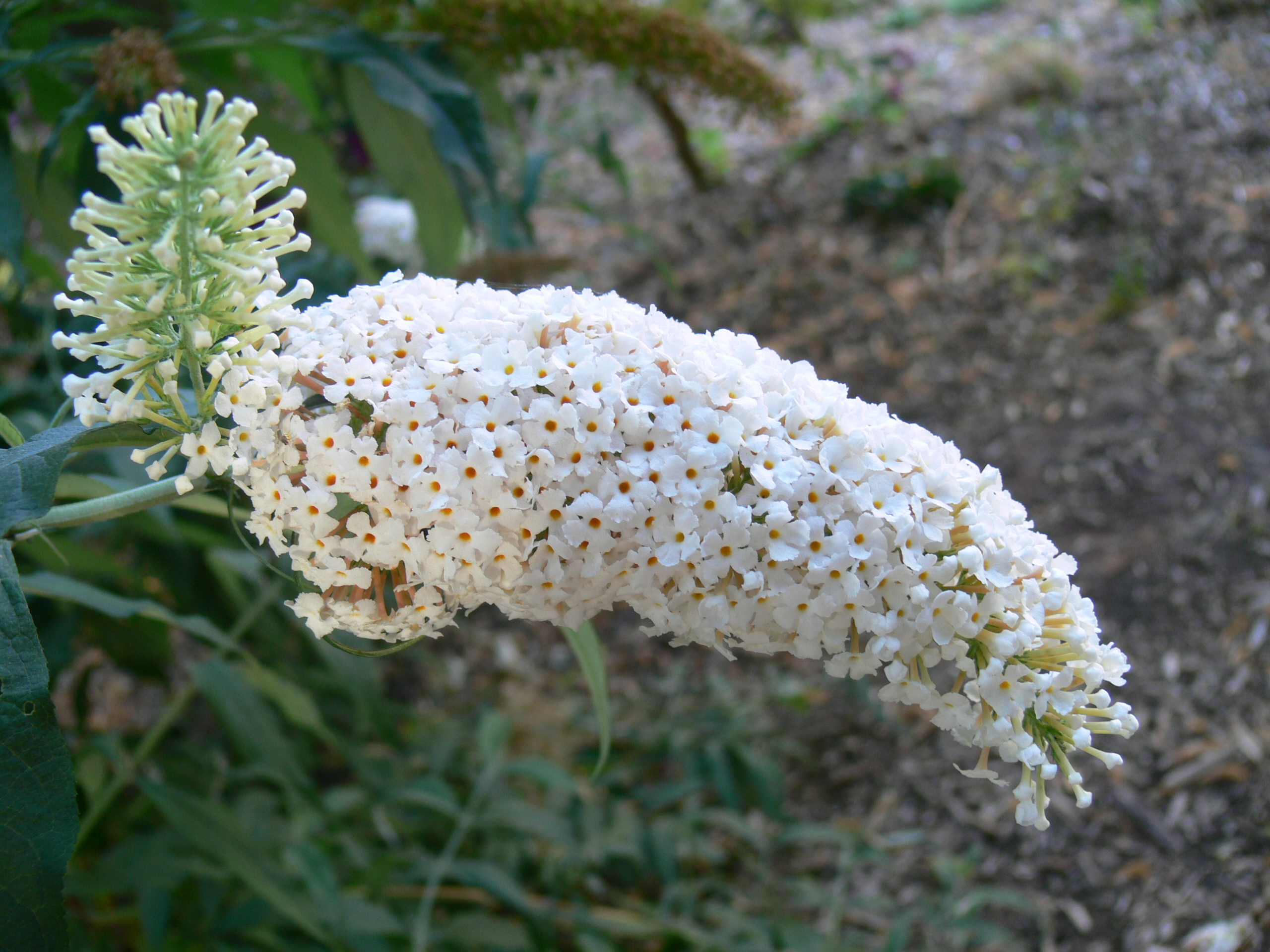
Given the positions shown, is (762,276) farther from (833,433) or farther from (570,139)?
(833,433)

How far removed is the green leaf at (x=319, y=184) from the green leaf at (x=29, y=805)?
1.43m

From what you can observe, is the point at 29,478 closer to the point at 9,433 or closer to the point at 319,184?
the point at 9,433

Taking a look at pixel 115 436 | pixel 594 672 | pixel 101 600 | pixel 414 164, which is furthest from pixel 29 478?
pixel 414 164

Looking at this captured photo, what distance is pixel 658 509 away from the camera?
0.89 metres

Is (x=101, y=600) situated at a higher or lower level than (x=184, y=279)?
lower

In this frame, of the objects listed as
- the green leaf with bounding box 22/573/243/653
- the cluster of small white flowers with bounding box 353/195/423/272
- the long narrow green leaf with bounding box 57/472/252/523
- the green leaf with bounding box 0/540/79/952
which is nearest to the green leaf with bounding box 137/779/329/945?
the green leaf with bounding box 22/573/243/653

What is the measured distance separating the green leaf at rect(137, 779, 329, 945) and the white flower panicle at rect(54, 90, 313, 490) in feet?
3.25

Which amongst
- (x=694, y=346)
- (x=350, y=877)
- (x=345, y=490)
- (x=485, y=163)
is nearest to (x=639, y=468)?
(x=694, y=346)

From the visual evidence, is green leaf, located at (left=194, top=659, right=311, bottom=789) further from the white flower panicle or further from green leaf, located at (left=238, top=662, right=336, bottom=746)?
the white flower panicle

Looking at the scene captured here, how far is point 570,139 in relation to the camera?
15.2 feet

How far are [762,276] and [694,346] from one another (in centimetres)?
328

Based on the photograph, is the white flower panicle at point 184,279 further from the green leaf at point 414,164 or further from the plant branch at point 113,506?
the green leaf at point 414,164

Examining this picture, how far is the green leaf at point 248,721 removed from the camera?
171 cm

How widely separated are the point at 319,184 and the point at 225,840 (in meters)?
1.41
